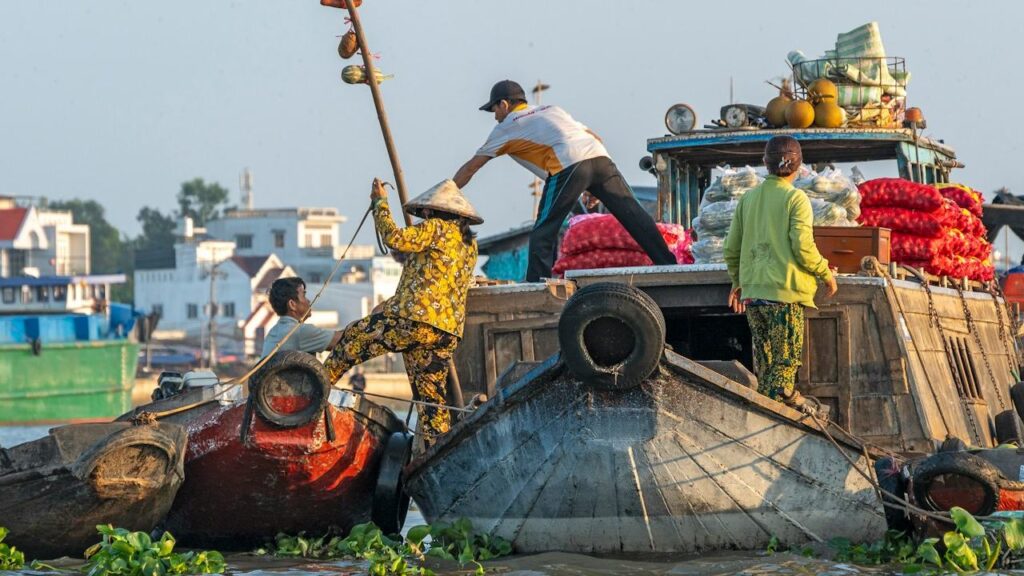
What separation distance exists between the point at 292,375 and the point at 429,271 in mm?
908

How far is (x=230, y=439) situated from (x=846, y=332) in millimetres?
2988

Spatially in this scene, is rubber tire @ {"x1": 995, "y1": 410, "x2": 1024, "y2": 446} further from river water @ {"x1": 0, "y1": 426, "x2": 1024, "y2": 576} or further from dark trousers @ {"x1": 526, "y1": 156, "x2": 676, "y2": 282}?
river water @ {"x1": 0, "y1": 426, "x2": 1024, "y2": 576}

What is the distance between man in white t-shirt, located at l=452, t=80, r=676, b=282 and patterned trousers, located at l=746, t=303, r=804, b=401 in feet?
5.05

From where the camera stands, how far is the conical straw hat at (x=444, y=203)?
295 inches

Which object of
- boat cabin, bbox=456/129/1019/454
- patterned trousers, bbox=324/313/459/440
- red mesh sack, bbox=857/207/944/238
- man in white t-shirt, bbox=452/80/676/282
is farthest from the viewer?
red mesh sack, bbox=857/207/944/238

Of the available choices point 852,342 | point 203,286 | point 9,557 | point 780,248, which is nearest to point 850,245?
point 852,342

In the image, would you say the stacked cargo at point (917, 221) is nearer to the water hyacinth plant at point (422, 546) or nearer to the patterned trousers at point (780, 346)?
the patterned trousers at point (780, 346)

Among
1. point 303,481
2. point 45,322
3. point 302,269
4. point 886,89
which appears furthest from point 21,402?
point 302,269

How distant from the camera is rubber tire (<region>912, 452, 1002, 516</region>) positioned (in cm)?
651

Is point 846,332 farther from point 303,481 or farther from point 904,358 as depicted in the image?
point 303,481

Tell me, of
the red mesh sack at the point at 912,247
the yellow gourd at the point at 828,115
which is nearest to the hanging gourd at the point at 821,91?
the yellow gourd at the point at 828,115

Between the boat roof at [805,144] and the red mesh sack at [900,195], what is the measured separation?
1777mm

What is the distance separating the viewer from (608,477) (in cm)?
656

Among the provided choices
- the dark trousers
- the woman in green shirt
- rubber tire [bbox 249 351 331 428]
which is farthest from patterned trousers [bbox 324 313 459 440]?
the woman in green shirt
